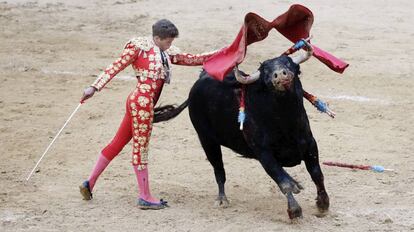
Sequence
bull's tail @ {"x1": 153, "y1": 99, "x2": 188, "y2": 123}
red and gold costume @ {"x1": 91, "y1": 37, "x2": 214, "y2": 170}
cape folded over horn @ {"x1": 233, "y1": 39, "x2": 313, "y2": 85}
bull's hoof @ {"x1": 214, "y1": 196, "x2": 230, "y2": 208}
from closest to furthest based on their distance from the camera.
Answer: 1. cape folded over horn @ {"x1": 233, "y1": 39, "x2": 313, "y2": 85}
2. red and gold costume @ {"x1": 91, "y1": 37, "x2": 214, "y2": 170}
3. bull's hoof @ {"x1": 214, "y1": 196, "x2": 230, "y2": 208}
4. bull's tail @ {"x1": 153, "y1": 99, "x2": 188, "y2": 123}

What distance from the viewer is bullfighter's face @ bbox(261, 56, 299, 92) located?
625 centimetres

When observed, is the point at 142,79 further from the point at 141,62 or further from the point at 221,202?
the point at 221,202

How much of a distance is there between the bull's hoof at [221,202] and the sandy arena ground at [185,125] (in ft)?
0.17

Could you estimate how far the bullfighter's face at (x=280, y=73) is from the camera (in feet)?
20.5

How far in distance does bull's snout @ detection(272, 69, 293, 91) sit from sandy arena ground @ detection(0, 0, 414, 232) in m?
0.95

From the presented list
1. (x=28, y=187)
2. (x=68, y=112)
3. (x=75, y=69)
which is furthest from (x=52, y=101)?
(x=28, y=187)

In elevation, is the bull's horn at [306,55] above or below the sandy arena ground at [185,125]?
above

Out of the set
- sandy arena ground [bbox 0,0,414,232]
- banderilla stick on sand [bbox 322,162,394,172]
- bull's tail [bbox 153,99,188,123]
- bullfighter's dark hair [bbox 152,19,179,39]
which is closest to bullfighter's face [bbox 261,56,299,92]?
bullfighter's dark hair [bbox 152,19,179,39]

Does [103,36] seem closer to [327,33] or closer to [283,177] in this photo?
[327,33]

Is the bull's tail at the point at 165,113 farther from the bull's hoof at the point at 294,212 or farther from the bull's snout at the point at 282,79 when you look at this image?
the bull's hoof at the point at 294,212

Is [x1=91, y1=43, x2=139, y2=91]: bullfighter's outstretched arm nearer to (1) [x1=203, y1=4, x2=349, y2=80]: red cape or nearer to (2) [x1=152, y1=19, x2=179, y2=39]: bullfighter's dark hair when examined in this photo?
(2) [x1=152, y1=19, x2=179, y2=39]: bullfighter's dark hair

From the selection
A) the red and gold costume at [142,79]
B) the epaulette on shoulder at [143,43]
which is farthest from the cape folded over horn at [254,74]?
the epaulette on shoulder at [143,43]

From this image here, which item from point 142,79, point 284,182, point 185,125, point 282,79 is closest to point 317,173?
point 284,182

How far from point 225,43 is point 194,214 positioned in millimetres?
6102
